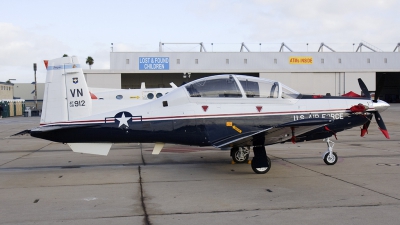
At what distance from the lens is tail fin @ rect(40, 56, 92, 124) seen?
9.51 meters

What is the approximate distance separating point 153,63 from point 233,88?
133ft

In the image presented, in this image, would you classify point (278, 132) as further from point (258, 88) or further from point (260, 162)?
point (258, 88)

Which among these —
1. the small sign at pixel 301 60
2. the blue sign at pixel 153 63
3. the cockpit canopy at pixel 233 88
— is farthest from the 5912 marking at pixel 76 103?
the small sign at pixel 301 60

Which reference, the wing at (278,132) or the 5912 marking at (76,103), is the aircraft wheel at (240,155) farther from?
the 5912 marking at (76,103)

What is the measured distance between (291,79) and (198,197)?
43.6 meters

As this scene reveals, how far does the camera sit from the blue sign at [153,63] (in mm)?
48812

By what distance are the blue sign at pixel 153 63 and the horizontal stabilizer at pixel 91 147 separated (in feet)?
130

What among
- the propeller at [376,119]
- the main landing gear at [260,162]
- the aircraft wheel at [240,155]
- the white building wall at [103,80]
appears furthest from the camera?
the white building wall at [103,80]

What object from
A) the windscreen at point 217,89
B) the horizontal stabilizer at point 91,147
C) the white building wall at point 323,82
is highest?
the white building wall at point 323,82

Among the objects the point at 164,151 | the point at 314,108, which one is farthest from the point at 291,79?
the point at 314,108

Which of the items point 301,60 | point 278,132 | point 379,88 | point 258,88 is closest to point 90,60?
point 301,60

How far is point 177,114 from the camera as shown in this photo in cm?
951

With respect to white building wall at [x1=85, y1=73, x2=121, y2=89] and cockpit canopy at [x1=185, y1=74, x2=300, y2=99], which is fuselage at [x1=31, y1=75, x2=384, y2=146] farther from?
white building wall at [x1=85, y1=73, x2=121, y2=89]

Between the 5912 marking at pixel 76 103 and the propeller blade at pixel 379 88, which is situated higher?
the propeller blade at pixel 379 88
